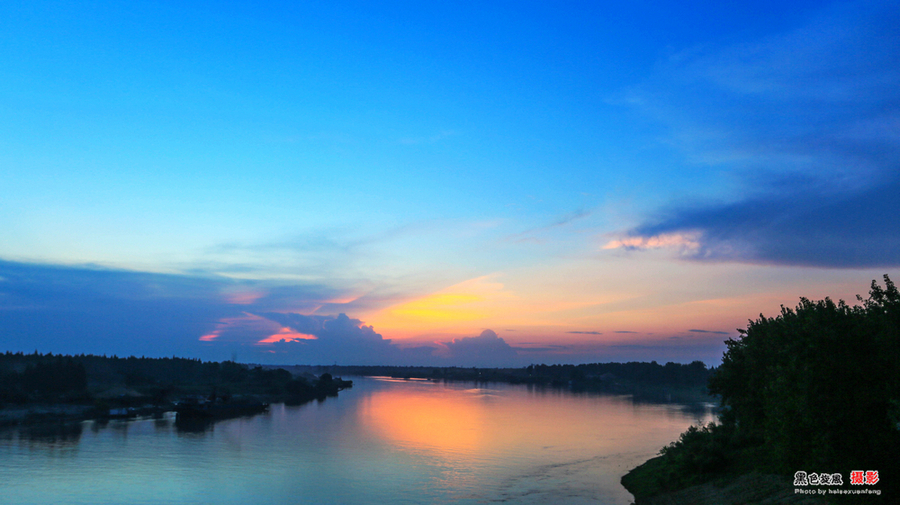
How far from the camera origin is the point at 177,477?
54531 mm

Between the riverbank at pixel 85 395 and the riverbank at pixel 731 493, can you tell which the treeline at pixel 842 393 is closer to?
the riverbank at pixel 731 493

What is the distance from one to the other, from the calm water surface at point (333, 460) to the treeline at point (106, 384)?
18.3m

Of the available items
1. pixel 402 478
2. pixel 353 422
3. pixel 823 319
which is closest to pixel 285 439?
pixel 353 422

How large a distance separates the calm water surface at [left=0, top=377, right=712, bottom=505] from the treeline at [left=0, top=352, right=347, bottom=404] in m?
18.3

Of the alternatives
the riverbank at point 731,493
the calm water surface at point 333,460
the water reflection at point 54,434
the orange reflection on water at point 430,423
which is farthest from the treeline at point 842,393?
the water reflection at point 54,434

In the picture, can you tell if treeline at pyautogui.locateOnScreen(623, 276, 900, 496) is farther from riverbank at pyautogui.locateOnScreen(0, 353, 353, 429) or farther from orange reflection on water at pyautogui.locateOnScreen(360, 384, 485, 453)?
riverbank at pyautogui.locateOnScreen(0, 353, 353, 429)

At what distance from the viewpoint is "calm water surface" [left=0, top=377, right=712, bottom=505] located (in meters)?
47.8

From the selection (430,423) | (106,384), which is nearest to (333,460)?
(430,423)

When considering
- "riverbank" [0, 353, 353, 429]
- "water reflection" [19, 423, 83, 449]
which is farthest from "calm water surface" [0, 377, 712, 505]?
"riverbank" [0, 353, 353, 429]

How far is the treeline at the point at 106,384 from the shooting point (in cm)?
10988

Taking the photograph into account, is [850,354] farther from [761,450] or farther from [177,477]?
[177,477]

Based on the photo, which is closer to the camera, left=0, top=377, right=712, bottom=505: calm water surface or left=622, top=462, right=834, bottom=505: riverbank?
left=622, top=462, right=834, bottom=505: riverbank

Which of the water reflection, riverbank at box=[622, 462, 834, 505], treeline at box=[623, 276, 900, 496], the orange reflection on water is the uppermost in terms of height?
treeline at box=[623, 276, 900, 496]

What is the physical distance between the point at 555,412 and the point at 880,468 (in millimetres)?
101625
